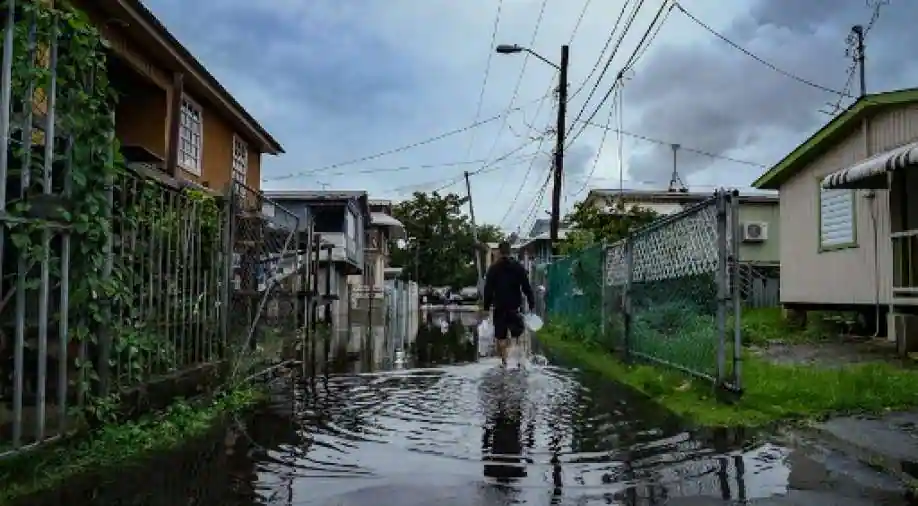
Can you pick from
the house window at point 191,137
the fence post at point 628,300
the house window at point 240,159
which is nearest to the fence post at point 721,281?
the fence post at point 628,300

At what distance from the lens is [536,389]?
1002 centimetres

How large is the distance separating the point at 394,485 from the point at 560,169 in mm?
21204

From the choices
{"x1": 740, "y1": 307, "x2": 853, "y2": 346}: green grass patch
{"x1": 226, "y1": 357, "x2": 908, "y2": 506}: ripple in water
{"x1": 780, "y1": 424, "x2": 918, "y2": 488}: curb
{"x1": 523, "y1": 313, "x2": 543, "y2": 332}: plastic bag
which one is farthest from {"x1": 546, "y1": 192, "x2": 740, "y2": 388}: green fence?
{"x1": 523, "y1": 313, "x2": 543, "y2": 332}: plastic bag

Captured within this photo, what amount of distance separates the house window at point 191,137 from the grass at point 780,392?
40.1ft

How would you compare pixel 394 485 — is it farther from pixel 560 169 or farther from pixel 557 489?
pixel 560 169

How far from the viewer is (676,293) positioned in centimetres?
1019

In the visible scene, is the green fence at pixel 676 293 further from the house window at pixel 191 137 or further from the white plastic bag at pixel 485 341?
the house window at pixel 191 137

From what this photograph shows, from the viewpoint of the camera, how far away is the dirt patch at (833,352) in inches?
463

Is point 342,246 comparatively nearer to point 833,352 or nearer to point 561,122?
point 561,122

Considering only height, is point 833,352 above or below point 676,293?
below

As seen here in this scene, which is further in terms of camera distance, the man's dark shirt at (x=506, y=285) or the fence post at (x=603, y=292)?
the fence post at (x=603, y=292)

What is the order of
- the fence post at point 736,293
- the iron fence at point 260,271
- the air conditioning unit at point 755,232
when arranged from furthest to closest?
the air conditioning unit at point 755,232, the iron fence at point 260,271, the fence post at point 736,293

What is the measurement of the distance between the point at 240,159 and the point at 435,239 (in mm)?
46754

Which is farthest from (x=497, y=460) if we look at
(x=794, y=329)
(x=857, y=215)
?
(x=794, y=329)
